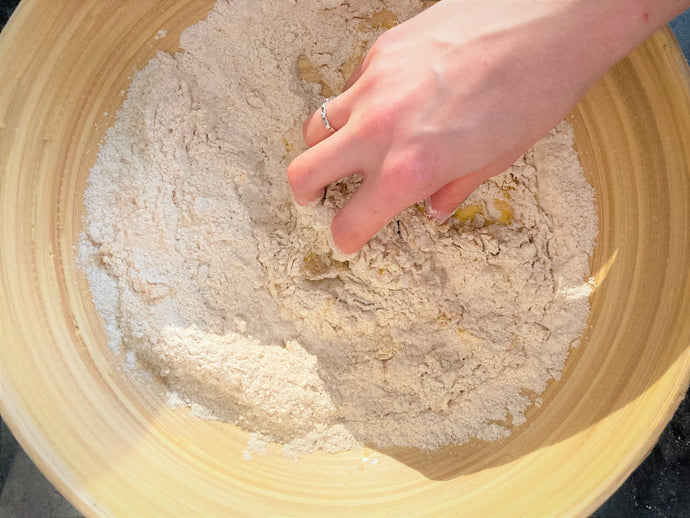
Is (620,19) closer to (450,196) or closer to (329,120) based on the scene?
(450,196)

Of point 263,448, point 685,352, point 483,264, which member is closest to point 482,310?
point 483,264

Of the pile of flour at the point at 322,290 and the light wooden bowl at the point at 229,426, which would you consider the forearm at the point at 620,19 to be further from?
the pile of flour at the point at 322,290

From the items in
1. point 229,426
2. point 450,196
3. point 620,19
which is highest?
point 620,19

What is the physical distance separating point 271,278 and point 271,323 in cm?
8

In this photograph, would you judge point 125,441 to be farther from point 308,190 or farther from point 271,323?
point 308,190

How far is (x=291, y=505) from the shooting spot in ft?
3.12

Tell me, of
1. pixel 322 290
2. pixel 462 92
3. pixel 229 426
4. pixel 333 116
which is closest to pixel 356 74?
pixel 333 116

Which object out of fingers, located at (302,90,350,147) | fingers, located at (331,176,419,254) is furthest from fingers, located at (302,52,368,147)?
fingers, located at (331,176,419,254)

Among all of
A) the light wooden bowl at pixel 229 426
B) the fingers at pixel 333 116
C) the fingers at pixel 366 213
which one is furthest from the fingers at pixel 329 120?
the light wooden bowl at pixel 229 426

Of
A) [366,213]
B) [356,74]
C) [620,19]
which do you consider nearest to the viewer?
[620,19]

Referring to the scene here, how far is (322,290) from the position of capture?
1006 mm

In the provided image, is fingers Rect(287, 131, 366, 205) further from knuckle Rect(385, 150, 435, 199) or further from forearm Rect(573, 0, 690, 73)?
forearm Rect(573, 0, 690, 73)

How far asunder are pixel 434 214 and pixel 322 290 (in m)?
0.23

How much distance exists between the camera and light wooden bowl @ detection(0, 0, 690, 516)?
92cm
